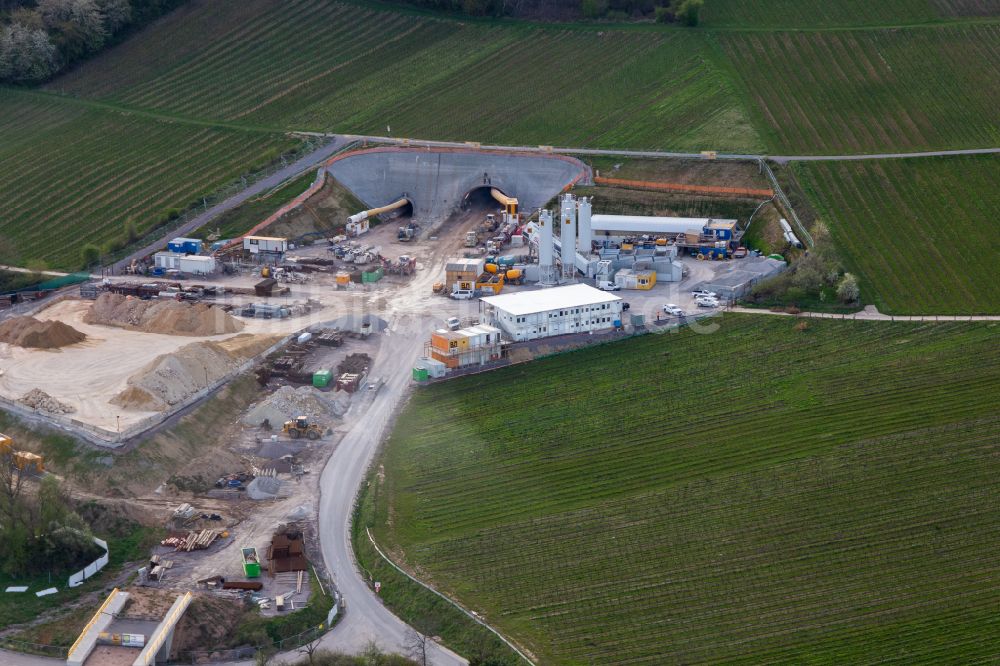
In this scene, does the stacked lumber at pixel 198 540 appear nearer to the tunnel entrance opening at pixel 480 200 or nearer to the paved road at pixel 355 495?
the paved road at pixel 355 495

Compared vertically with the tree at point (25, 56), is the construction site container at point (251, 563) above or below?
below

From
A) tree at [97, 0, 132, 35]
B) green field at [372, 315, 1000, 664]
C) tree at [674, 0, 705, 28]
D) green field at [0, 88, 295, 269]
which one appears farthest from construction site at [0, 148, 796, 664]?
tree at [97, 0, 132, 35]

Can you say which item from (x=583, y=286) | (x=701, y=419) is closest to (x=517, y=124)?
(x=583, y=286)

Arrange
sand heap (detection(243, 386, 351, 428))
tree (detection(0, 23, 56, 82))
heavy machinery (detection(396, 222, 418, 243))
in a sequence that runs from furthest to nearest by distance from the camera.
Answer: tree (detection(0, 23, 56, 82)) < heavy machinery (detection(396, 222, 418, 243)) < sand heap (detection(243, 386, 351, 428))

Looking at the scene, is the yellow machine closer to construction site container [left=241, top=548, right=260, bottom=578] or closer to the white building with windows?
construction site container [left=241, top=548, right=260, bottom=578]

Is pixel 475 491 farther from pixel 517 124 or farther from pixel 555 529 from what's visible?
pixel 517 124

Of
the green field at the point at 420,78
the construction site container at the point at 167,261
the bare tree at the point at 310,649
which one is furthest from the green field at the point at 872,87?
the bare tree at the point at 310,649

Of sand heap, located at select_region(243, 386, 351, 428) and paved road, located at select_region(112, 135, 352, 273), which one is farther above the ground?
paved road, located at select_region(112, 135, 352, 273)
